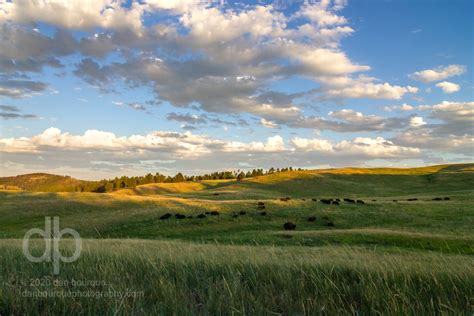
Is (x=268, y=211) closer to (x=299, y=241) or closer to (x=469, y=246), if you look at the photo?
(x=299, y=241)

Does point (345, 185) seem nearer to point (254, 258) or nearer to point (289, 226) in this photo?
point (289, 226)

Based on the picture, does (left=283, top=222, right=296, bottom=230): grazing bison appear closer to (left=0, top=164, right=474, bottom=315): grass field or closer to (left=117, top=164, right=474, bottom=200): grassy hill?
(left=0, top=164, right=474, bottom=315): grass field

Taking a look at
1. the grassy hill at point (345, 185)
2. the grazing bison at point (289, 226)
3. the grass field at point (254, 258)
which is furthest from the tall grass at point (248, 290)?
the grassy hill at point (345, 185)

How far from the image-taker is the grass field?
15.1ft

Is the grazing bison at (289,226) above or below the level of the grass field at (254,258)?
below

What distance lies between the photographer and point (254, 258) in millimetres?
7527

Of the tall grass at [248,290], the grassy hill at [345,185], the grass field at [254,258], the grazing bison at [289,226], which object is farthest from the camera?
the grassy hill at [345,185]

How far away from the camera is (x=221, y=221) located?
41.3 meters

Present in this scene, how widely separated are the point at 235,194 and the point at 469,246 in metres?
62.7

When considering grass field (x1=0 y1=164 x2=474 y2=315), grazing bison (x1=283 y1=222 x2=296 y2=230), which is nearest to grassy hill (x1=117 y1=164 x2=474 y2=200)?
grass field (x1=0 y1=164 x2=474 y2=315)

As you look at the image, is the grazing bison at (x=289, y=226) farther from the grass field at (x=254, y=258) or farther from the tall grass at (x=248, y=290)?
the tall grass at (x=248, y=290)

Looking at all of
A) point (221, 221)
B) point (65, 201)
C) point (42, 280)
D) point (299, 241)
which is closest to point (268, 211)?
point (221, 221)

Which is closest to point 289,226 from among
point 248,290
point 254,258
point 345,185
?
point 254,258

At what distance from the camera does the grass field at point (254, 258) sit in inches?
182
